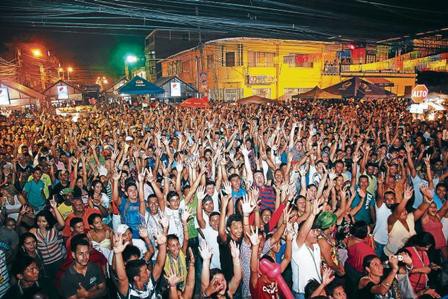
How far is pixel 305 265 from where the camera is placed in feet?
12.4

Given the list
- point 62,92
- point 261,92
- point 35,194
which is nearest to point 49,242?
point 35,194

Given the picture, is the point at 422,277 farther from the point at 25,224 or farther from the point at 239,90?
the point at 239,90

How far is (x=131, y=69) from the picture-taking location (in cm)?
6850

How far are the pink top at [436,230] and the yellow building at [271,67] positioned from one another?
26.4 m

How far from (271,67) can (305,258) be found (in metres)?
29.4

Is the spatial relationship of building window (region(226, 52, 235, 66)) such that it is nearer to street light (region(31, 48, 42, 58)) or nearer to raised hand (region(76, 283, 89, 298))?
raised hand (region(76, 283, 89, 298))

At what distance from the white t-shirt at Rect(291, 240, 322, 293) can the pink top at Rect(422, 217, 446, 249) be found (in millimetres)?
1951

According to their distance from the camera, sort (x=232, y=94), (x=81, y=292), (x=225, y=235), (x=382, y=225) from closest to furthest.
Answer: (x=81, y=292), (x=225, y=235), (x=382, y=225), (x=232, y=94)

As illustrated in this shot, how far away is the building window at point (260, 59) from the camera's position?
30.6m

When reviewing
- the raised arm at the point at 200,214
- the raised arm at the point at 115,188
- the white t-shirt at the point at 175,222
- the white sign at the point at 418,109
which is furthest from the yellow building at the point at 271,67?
the raised arm at the point at 200,214

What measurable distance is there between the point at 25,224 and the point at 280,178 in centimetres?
448

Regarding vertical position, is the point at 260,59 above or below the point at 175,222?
above

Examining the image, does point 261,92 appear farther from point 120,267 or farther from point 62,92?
point 120,267

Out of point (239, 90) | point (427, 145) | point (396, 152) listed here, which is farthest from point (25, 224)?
point (239, 90)
